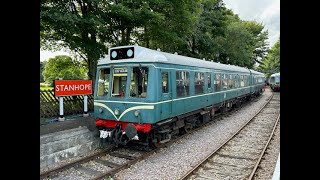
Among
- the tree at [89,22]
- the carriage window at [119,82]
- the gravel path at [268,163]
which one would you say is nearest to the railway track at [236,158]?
the gravel path at [268,163]

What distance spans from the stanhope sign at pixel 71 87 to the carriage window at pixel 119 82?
Answer: 2.31 m

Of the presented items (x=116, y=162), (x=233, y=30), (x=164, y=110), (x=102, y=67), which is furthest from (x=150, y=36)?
(x=233, y=30)

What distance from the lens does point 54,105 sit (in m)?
11.1

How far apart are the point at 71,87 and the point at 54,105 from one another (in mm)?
1147

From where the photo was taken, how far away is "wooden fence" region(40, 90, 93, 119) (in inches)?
417

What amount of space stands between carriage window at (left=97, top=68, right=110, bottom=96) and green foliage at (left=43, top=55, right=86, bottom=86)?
5.18 meters

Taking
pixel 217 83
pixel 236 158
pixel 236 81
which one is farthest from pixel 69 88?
pixel 236 81

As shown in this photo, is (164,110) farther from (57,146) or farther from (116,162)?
(57,146)

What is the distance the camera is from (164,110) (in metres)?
8.93

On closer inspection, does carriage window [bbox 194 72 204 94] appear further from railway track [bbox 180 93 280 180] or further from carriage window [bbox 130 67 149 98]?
carriage window [bbox 130 67 149 98]

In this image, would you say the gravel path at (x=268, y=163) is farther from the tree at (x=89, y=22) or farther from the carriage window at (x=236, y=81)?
the carriage window at (x=236, y=81)

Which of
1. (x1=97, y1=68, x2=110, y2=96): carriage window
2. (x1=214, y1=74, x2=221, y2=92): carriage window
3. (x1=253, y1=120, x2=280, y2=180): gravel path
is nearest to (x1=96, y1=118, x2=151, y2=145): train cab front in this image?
(x1=97, y1=68, x2=110, y2=96): carriage window

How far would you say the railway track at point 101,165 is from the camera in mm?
6805
